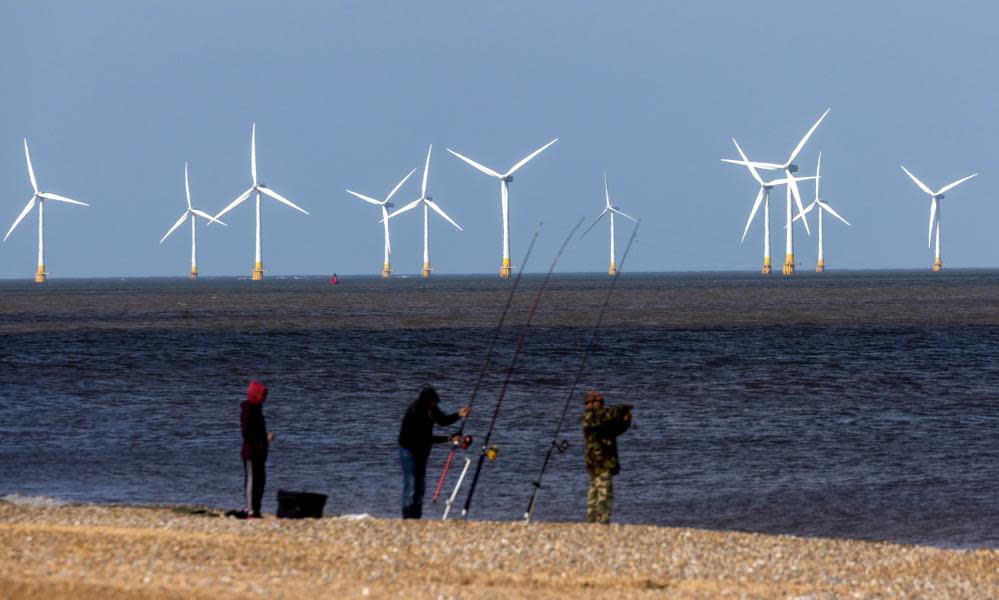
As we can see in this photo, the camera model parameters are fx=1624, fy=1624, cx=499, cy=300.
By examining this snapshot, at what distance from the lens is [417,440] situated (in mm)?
18250

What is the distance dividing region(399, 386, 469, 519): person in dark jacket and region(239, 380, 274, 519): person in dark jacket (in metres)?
1.55

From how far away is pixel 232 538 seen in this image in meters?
16.7

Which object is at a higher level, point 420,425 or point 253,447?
point 420,425

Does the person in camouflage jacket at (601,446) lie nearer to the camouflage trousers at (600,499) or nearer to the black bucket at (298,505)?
the camouflage trousers at (600,499)

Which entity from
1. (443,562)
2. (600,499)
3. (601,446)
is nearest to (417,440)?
(601,446)

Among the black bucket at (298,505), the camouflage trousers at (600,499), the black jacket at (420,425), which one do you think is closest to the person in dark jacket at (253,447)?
the black bucket at (298,505)

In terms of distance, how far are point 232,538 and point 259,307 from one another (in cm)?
12390

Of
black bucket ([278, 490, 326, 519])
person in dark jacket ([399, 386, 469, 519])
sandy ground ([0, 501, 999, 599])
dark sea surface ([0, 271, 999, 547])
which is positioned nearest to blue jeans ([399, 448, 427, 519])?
person in dark jacket ([399, 386, 469, 519])

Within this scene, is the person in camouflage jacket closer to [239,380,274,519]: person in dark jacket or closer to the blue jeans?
the blue jeans

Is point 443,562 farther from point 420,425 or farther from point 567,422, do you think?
point 567,422

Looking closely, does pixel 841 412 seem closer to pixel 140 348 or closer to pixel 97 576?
pixel 97 576

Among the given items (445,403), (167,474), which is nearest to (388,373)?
(445,403)

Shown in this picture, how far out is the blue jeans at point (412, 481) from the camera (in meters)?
18.5

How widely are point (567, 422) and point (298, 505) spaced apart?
18.4 m
